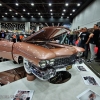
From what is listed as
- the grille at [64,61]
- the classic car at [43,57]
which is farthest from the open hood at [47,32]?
the grille at [64,61]

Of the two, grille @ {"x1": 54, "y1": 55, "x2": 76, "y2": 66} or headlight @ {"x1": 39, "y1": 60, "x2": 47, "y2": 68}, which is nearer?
headlight @ {"x1": 39, "y1": 60, "x2": 47, "y2": 68}

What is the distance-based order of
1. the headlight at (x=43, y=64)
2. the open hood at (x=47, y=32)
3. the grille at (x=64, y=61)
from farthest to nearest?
the open hood at (x=47, y=32) < the grille at (x=64, y=61) < the headlight at (x=43, y=64)

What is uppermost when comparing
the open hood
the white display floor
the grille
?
the open hood

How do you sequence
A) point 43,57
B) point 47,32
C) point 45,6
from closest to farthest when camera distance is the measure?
1. point 43,57
2. point 47,32
3. point 45,6

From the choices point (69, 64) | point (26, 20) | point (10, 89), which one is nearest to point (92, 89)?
point (69, 64)

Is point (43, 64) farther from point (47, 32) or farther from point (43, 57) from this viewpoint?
point (47, 32)

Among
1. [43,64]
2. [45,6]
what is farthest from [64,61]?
[45,6]

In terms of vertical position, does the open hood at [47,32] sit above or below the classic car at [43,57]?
above

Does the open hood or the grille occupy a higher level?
the open hood

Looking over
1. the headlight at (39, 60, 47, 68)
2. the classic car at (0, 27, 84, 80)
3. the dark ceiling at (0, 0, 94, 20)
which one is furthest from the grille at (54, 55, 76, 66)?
the dark ceiling at (0, 0, 94, 20)

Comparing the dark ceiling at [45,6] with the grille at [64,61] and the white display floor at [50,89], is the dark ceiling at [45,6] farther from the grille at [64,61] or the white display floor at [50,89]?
the white display floor at [50,89]

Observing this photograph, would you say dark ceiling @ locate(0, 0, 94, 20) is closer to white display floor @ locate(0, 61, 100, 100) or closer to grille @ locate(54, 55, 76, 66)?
grille @ locate(54, 55, 76, 66)

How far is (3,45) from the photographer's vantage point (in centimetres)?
256

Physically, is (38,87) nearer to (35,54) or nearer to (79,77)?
(35,54)
